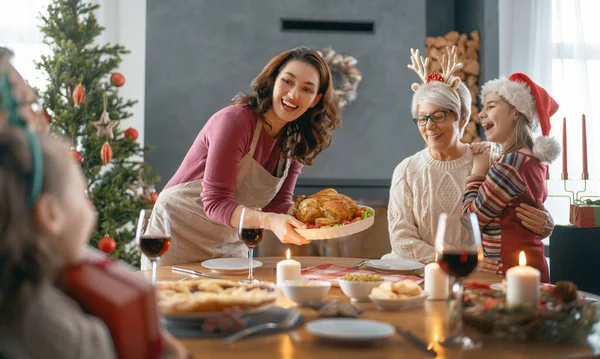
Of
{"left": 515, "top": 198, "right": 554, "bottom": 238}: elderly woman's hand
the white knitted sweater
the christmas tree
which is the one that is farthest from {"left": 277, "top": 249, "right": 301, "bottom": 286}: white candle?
the christmas tree

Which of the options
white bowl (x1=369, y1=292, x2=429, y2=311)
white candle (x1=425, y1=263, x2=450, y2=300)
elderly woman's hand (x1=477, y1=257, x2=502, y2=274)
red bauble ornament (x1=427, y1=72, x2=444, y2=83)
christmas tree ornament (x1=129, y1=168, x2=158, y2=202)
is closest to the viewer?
white bowl (x1=369, y1=292, x2=429, y2=311)

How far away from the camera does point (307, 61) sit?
96.4 inches

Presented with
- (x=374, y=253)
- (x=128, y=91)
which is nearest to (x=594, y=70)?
(x=374, y=253)

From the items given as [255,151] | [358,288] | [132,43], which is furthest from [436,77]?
[132,43]

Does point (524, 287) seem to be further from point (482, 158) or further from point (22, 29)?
point (22, 29)

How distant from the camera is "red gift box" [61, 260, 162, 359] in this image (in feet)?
2.64

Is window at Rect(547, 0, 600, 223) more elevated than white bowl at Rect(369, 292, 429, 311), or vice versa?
window at Rect(547, 0, 600, 223)

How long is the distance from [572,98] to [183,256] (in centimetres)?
334

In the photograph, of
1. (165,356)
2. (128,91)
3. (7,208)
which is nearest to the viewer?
(7,208)

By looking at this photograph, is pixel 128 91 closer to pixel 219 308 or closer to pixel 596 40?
pixel 596 40

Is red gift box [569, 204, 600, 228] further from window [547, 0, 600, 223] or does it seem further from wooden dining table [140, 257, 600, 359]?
wooden dining table [140, 257, 600, 359]

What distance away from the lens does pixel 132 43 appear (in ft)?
16.6

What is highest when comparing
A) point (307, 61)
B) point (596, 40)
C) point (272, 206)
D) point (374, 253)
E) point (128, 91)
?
point (596, 40)

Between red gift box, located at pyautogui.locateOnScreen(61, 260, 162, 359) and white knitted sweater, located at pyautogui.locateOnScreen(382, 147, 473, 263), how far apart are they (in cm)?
187
